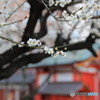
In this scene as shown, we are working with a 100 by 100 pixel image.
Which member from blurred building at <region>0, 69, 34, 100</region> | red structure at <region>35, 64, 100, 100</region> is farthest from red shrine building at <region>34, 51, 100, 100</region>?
blurred building at <region>0, 69, 34, 100</region>

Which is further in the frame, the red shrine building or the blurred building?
the blurred building

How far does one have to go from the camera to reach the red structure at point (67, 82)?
7211mm

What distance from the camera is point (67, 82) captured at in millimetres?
7582

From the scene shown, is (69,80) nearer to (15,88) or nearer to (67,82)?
(67,82)

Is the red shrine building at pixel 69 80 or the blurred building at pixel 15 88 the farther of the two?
the blurred building at pixel 15 88

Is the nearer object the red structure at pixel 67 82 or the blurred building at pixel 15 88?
the red structure at pixel 67 82

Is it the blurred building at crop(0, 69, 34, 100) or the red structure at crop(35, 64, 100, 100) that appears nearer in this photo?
the red structure at crop(35, 64, 100, 100)

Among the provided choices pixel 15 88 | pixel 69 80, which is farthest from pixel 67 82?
pixel 15 88

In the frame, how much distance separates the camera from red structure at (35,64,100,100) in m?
7.21

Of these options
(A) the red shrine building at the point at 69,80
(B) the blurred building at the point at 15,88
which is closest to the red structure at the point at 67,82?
(A) the red shrine building at the point at 69,80

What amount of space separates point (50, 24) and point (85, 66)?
197cm

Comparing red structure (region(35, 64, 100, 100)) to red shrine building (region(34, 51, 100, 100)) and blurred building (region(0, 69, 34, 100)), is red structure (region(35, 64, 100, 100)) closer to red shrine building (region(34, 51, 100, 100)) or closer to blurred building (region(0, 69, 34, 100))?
red shrine building (region(34, 51, 100, 100))

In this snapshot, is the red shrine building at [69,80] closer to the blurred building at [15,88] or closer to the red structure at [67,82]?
the red structure at [67,82]

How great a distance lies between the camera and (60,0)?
82.2 inches
